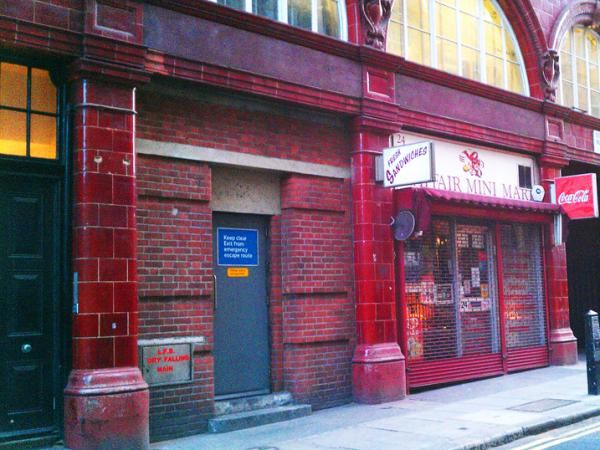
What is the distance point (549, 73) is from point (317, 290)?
798 cm

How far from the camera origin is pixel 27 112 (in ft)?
25.7

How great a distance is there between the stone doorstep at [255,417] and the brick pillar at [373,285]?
1.20 meters

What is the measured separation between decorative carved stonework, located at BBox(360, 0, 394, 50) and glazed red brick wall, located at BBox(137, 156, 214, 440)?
12.6 feet

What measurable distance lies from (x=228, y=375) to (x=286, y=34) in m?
4.85

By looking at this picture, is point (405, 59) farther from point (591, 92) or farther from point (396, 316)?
point (591, 92)

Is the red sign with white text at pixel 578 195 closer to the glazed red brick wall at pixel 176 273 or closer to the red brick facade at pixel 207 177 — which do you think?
the red brick facade at pixel 207 177

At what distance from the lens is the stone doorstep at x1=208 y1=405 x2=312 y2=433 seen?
8898mm

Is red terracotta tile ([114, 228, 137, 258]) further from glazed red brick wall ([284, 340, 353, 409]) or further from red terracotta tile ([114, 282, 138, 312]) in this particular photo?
glazed red brick wall ([284, 340, 353, 409])

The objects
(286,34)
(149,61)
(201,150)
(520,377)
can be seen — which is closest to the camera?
(149,61)

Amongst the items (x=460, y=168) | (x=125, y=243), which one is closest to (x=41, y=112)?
(x=125, y=243)

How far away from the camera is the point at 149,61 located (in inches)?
335

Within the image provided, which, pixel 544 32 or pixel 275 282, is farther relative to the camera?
pixel 544 32

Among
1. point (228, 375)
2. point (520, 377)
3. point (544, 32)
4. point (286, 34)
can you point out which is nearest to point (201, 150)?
point (286, 34)

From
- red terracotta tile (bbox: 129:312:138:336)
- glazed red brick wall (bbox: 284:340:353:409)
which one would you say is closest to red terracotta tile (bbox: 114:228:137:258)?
red terracotta tile (bbox: 129:312:138:336)
